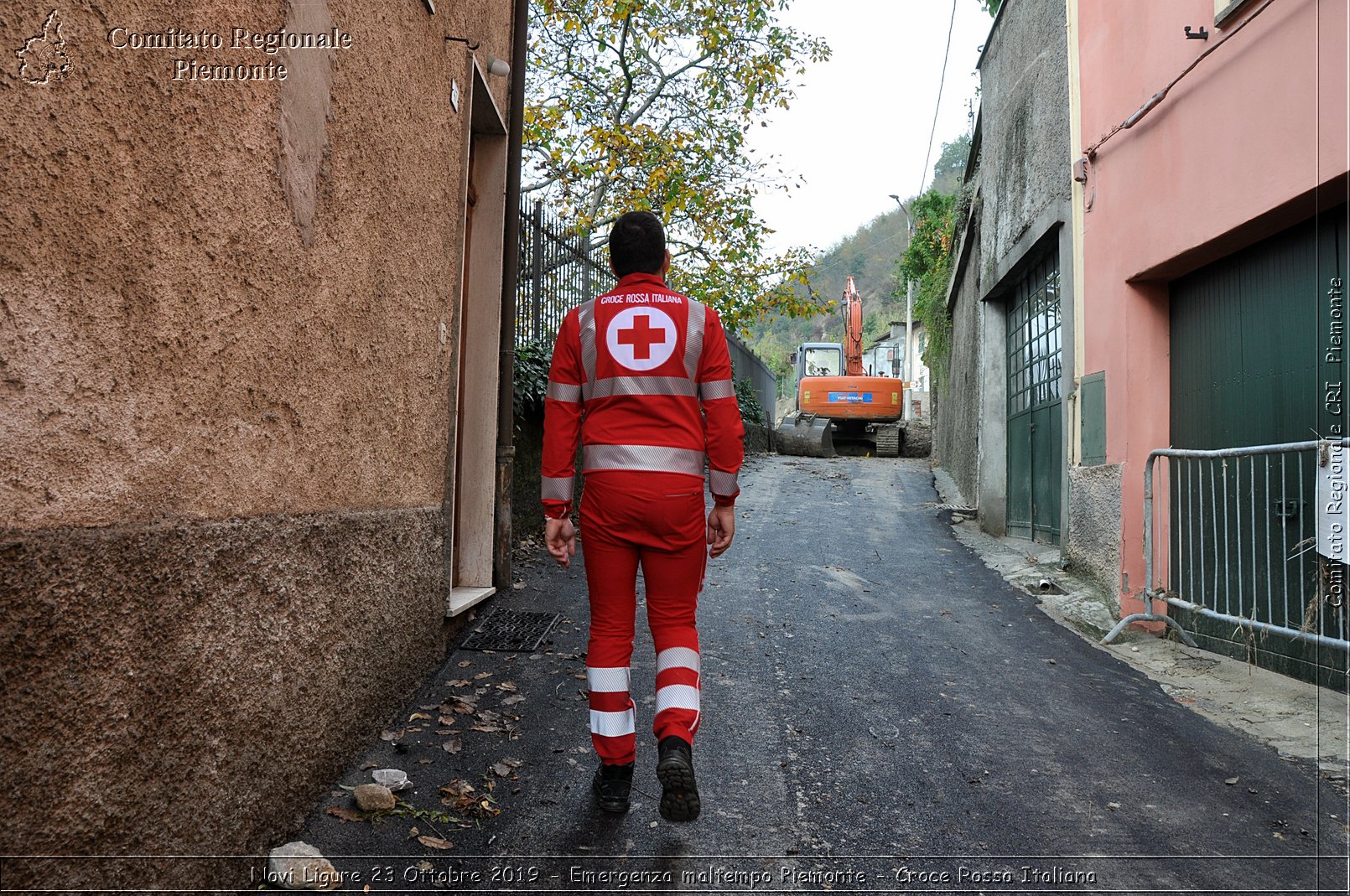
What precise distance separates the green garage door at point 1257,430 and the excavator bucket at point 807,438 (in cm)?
1618

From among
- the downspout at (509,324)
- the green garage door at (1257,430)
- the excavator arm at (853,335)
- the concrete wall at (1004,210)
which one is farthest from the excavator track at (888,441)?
the downspout at (509,324)

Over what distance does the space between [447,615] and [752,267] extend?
10.2m

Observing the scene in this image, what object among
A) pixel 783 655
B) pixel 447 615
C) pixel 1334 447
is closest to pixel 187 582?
pixel 447 615

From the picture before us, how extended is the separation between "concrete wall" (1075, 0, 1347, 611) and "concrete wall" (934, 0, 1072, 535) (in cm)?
75

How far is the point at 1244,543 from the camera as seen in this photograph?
4.96 meters

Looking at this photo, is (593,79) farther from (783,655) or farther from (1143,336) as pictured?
(783,655)

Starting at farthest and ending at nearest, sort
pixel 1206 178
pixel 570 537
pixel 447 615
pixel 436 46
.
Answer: pixel 1206 178 < pixel 447 615 < pixel 436 46 < pixel 570 537

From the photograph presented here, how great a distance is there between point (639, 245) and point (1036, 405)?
7.27 metres

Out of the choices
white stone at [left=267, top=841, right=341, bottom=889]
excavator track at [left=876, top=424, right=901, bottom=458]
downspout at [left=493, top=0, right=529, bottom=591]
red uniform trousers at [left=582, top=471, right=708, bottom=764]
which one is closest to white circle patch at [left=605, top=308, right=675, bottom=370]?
red uniform trousers at [left=582, top=471, right=708, bottom=764]

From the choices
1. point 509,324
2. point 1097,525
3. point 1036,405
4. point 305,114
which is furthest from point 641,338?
point 1036,405

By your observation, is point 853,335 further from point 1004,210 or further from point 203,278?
point 203,278

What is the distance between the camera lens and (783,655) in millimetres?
5094

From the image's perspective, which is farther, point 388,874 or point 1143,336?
point 1143,336

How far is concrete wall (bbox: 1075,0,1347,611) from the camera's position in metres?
4.13
